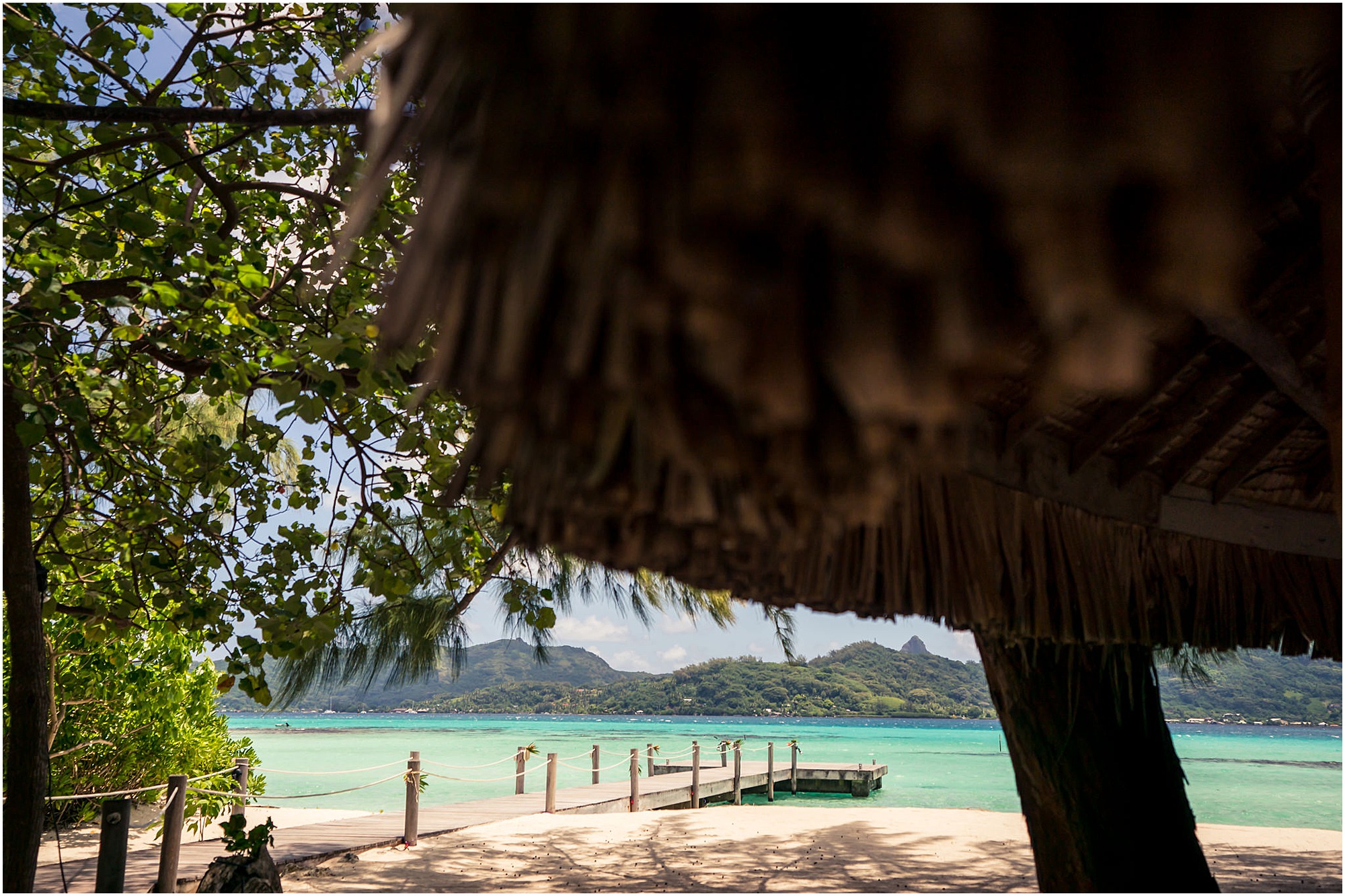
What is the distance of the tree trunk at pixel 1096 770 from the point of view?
2238 millimetres

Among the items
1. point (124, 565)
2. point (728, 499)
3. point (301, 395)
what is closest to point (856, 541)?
point (728, 499)

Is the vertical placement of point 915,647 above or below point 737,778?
below

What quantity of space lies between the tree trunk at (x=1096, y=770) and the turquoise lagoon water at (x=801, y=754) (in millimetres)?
3062

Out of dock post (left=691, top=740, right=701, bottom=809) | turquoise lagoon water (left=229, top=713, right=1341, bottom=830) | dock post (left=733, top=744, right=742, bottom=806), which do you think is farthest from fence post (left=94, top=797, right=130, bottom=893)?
dock post (left=733, top=744, right=742, bottom=806)

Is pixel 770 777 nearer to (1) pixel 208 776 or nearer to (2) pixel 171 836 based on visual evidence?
(1) pixel 208 776

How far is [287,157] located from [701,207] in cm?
394

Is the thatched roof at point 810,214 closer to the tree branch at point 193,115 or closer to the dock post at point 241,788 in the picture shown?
the tree branch at point 193,115

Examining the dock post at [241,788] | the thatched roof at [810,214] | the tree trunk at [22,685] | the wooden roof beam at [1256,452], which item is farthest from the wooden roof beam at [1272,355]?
the dock post at [241,788]

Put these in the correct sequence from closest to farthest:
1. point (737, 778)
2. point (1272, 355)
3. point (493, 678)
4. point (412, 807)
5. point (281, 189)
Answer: point (1272, 355) → point (281, 189) → point (412, 807) → point (737, 778) → point (493, 678)

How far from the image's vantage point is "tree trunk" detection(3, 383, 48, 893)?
102 inches

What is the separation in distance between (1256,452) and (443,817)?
28.1ft

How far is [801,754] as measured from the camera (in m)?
29.3

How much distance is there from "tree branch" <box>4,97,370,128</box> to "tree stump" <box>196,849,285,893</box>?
3792 millimetres

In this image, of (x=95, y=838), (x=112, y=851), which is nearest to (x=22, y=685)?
(x=112, y=851)
